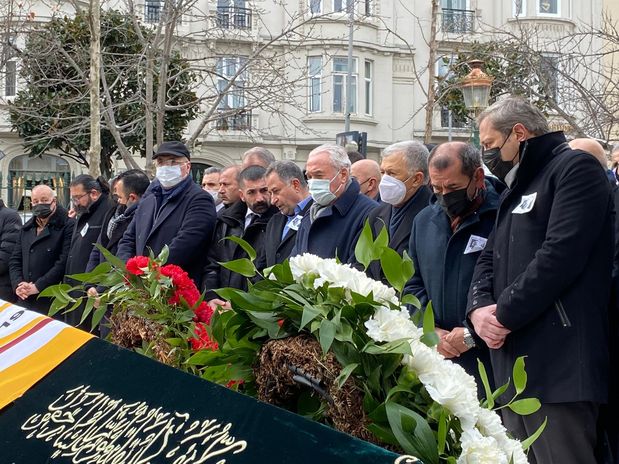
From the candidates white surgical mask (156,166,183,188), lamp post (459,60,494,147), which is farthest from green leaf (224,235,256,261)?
lamp post (459,60,494,147)

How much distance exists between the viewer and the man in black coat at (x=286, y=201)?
5.47 metres

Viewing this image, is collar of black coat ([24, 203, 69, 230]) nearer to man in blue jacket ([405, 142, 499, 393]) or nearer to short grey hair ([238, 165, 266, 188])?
short grey hair ([238, 165, 266, 188])

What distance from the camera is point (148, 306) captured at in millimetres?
3342

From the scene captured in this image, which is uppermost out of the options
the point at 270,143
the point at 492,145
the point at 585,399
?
the point at 270,143

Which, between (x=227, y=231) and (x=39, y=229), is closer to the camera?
(x=227, y=231)

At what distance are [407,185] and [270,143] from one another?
79.9 feet

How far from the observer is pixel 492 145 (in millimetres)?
4051

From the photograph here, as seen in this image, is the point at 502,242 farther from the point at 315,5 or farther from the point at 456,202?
the point at 315,5

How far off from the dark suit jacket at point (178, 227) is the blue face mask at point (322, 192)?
1350mm

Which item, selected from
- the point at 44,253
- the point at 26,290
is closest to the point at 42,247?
the point at 44,253

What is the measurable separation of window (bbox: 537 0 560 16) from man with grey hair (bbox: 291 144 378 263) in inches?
1066

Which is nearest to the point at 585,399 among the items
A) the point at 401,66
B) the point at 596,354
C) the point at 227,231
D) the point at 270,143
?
the point at 596,354

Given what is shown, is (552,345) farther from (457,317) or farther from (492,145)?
(492,145)

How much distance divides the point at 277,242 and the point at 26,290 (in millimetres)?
3895
